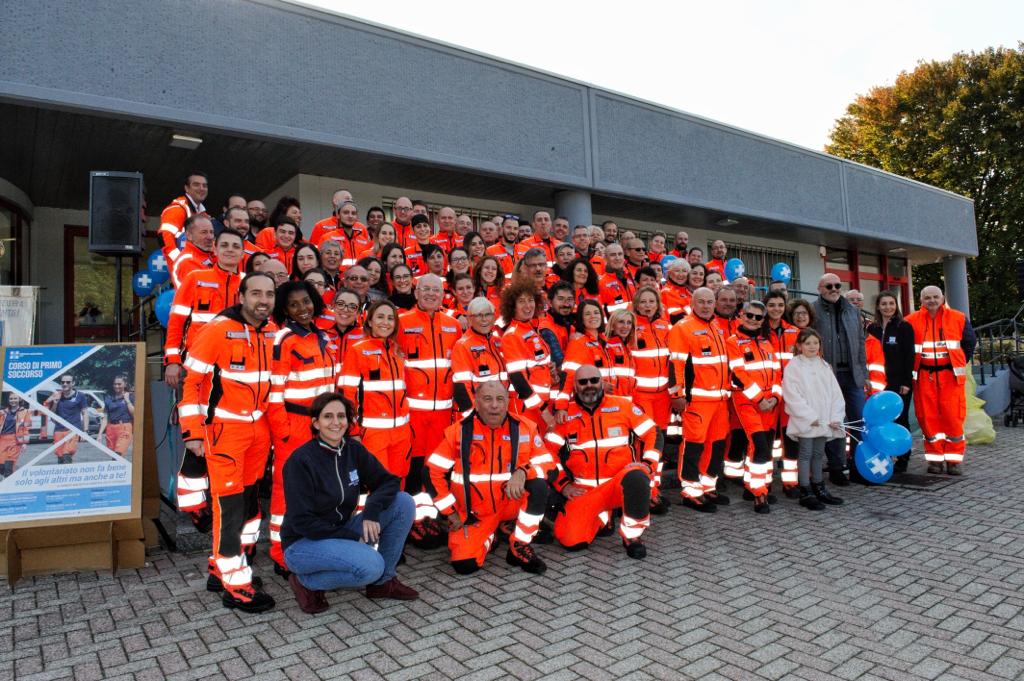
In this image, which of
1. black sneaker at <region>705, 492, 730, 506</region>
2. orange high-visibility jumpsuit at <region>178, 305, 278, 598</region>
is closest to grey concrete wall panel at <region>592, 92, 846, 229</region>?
black sneaker at <region>705, 492, 730, 506</region>

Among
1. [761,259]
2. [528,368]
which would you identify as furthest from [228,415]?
[761,259]

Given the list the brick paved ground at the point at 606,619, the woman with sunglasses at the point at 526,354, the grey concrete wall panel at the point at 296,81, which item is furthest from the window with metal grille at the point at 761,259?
the brick paved ground at the point at 606,619

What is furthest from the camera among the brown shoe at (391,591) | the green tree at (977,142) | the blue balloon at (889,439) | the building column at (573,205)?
the green tree at (977,142)

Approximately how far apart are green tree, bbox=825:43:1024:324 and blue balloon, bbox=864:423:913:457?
2743 cm

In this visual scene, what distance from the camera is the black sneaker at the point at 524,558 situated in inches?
180

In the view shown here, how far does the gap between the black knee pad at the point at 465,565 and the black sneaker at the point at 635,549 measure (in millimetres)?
1220

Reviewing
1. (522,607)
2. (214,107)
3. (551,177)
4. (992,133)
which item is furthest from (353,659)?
(992,133)

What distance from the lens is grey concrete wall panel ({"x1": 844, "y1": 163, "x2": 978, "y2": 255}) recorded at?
1794 cm

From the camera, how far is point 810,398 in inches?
251

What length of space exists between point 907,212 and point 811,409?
55.5 feet

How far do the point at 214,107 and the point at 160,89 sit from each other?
606 millimetres

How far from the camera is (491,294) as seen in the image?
6.96 metres

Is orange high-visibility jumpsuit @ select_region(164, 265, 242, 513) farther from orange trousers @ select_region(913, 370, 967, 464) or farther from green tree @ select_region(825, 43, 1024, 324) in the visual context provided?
green tree @ select_region(825, 43, 1024, 324)

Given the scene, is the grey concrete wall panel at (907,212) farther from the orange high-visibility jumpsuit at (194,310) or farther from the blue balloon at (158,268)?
the orange high-visibility jumpsuit at (194,310)
